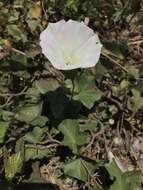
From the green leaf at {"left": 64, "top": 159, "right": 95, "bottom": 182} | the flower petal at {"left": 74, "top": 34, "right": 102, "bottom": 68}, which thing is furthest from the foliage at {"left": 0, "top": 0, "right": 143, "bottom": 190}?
the flower petal at {"left": 74, "top": 34, "right": 102, "bottom": 68}

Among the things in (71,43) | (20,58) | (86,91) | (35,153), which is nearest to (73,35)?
(71,43)

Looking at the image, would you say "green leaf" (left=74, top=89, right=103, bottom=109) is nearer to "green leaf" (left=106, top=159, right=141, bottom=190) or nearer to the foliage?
the foliage

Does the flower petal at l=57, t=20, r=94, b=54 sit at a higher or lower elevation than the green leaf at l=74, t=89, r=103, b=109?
higher

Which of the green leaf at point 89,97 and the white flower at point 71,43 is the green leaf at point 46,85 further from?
the white flower at point 71,43

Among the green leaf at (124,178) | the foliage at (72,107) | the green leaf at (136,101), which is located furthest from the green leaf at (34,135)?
the green leaf at (136,101)

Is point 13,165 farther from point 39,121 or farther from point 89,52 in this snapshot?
point 89,52

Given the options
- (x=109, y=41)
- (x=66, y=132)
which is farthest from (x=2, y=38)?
(x=66, y=132)

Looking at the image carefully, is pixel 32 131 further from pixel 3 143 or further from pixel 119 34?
pixel 119 34
